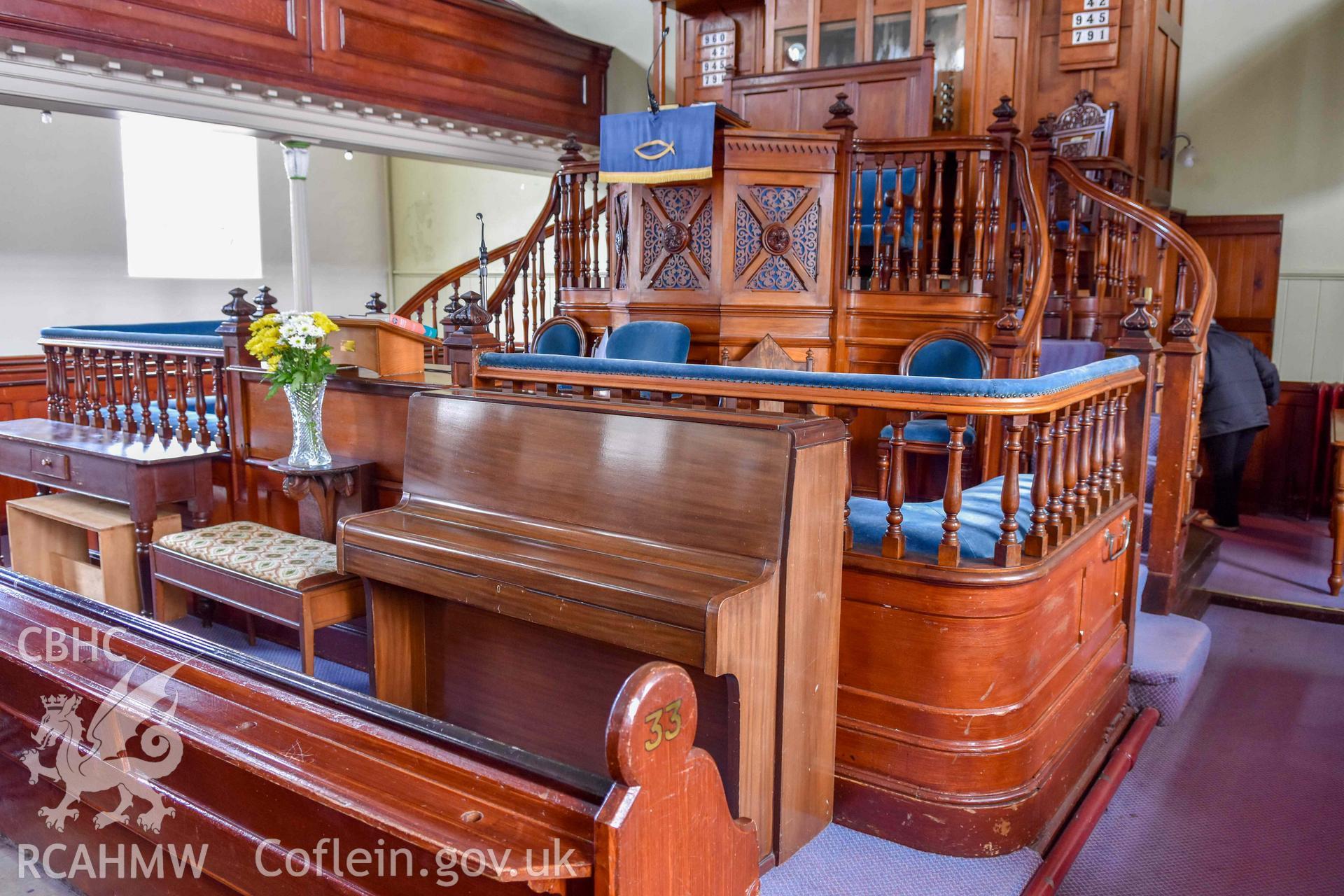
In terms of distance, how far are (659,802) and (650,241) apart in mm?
4481

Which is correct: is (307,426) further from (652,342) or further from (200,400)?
(652,342)

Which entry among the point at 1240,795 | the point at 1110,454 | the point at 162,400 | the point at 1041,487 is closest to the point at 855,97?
the point at 1110,454

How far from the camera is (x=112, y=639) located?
4.41 feet

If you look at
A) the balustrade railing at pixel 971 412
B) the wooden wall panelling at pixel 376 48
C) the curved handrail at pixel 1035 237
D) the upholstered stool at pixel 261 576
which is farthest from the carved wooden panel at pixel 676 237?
the wooden wall panelling at pixel 376 48

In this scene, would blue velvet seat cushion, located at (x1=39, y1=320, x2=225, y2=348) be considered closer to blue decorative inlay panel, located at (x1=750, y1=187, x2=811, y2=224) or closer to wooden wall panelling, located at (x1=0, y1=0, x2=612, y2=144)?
wooden wall panelling, located at (x1=0, y1=0, x2=612, y2=144)

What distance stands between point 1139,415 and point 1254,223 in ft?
13.9

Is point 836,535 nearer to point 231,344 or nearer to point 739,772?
point 739,772

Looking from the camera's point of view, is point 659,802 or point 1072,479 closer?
point 659,802

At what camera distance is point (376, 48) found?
23.5 ft

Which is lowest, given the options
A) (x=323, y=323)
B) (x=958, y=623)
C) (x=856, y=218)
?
(x=958, y=623)

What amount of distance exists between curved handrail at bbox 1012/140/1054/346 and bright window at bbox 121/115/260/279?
5895 millimetres

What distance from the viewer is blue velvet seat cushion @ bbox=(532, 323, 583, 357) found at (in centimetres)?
576

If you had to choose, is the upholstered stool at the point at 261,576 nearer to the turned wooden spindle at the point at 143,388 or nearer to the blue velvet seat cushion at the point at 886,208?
the turned wooden spindle at the point at 143,388

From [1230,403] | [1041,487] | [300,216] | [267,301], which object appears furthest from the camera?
[300,216]
